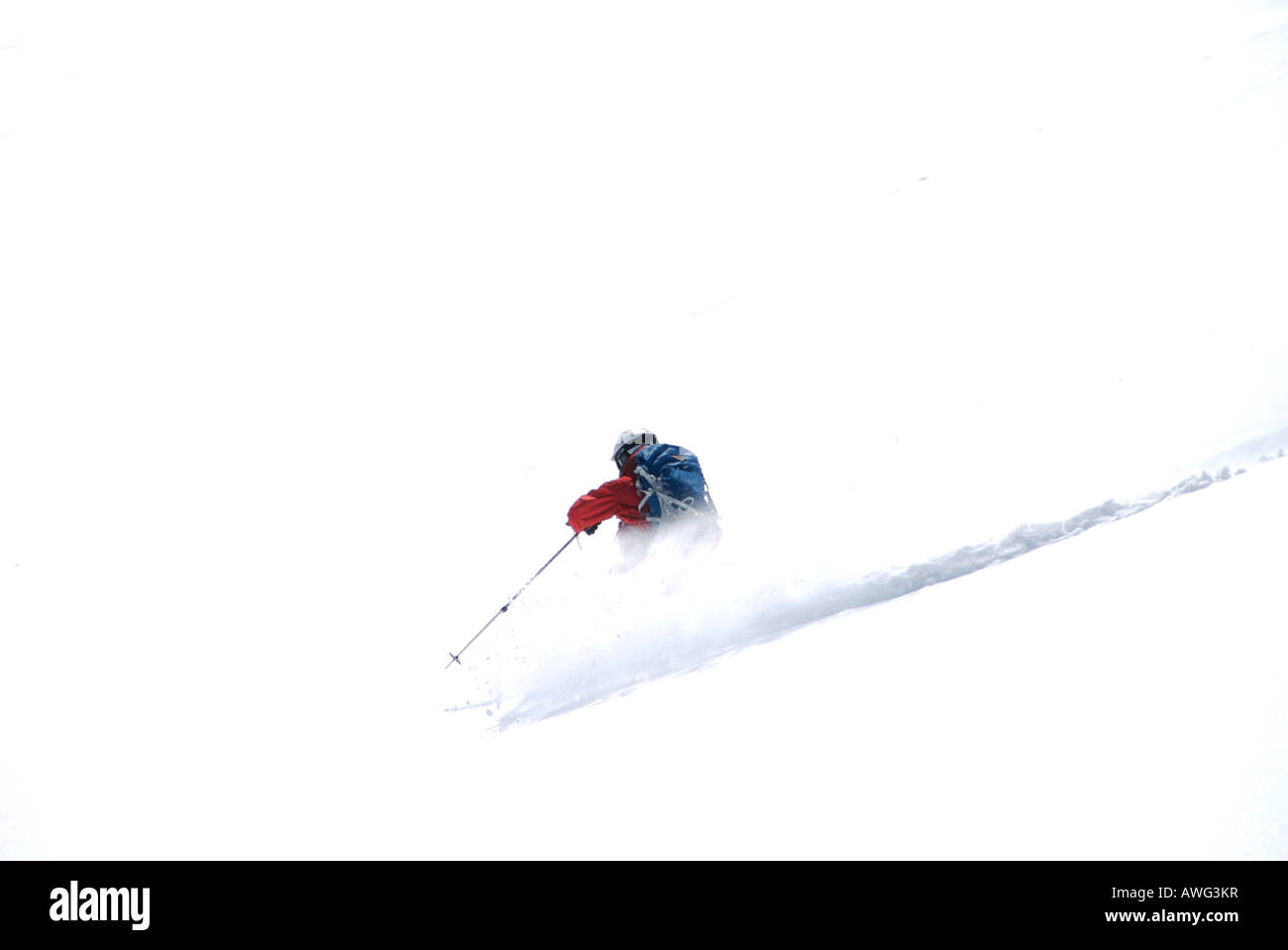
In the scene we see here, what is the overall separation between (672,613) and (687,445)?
20.1 ft

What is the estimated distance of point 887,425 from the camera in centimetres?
1094

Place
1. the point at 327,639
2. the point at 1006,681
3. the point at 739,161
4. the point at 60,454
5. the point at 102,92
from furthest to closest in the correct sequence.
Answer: the point at 102,92 < the point at 739,161 < the point at 60,454 < the point at 327,639 < the point at 1006,681

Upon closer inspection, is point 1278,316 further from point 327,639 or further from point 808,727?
point 327,639

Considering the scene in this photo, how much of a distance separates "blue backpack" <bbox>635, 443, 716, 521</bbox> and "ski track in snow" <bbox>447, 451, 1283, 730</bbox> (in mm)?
320

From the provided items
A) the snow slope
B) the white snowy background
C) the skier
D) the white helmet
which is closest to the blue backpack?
the skier

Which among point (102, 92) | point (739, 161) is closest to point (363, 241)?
point (739, 161)

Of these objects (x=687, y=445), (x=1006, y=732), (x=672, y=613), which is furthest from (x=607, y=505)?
(x=687, y=445)

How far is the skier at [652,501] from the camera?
23.3 feet

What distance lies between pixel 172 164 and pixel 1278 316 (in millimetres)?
34648

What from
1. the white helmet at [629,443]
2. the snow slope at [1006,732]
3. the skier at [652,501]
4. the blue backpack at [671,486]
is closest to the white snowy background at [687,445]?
the snow slope at [1006,732]

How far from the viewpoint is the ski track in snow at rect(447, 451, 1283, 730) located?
591 centimetres

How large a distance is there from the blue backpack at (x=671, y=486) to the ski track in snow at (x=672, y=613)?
32 cm

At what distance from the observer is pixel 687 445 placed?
12.9 metres

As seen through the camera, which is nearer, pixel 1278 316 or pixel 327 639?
pixel 1278 316
